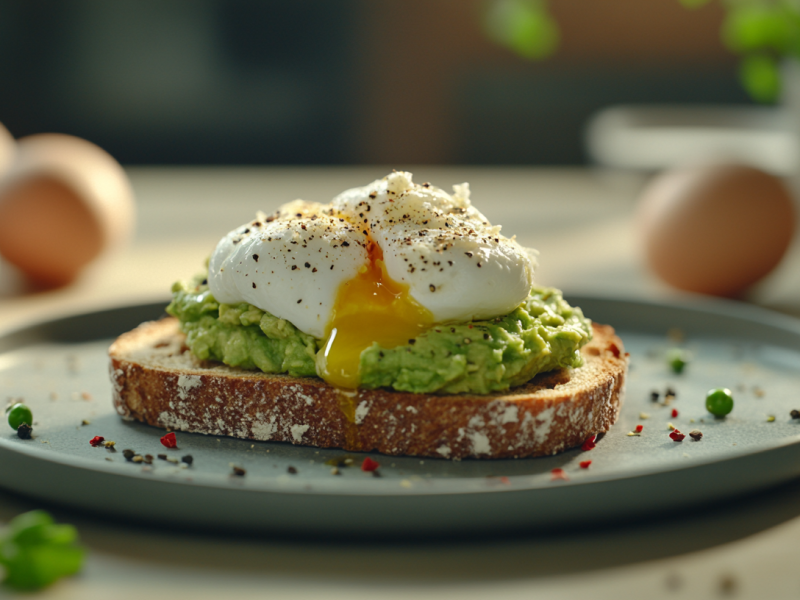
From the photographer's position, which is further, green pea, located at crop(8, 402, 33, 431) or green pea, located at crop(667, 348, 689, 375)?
green pea, located at crop(667, 348, 689, 375)

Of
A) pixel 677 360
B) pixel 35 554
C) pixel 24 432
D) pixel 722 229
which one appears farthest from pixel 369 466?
pixel 722 229

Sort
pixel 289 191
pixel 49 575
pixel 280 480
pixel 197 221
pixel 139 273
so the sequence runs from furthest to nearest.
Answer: pixel 289 191 < pixel 197 221 < pixel 139 273 < pixel 280 480 < pixel 49 575

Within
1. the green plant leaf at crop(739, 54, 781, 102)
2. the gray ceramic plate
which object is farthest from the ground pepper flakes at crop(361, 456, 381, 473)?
the green plant leaf at crop(739, 54, 781, 102)

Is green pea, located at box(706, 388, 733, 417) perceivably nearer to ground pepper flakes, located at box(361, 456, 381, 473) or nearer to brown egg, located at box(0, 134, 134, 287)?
ground pepper flakes, located at box(361, 456, 381, 473)

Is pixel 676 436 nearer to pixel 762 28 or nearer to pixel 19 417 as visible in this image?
pixel 19 417

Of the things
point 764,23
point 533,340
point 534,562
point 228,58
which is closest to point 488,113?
point 228,58

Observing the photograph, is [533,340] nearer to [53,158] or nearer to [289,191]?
[53,158]

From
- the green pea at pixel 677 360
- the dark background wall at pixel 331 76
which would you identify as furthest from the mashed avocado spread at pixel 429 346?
the dark background wall at pixel 331 76
